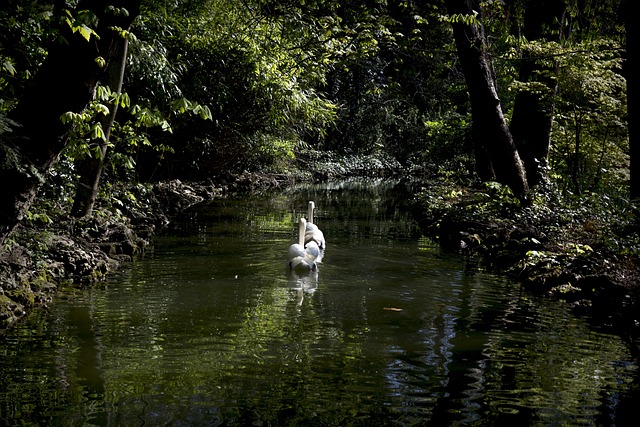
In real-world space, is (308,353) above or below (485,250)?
below

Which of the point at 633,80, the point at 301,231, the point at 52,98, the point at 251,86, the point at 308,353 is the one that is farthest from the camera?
the point at 251,86

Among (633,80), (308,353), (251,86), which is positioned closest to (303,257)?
(308,353)

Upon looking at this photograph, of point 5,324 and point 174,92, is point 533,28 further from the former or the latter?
point 5,324

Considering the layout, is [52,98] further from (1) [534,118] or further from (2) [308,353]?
(1) [534,118]

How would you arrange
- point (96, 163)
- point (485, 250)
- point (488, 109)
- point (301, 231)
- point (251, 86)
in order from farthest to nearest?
point (251, 86) < point (488, 109) < point (485, 250) < point (96, 163) < point (301, 231)

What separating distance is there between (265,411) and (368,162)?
134 feet

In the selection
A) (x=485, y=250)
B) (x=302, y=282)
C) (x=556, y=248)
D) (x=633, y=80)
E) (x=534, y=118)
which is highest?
(x=534, y=118)

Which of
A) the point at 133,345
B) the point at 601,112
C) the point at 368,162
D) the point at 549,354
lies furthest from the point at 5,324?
the point at 368,162

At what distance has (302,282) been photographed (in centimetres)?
1011

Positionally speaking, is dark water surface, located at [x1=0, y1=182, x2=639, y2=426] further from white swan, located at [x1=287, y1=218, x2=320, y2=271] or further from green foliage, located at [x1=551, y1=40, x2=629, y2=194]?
green foliage, located at [x1=551, y1=40, x2=629, y2=194]

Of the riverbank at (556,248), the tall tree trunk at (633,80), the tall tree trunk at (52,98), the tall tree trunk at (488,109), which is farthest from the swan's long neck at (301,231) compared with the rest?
the tall tree trunk at (52,98)

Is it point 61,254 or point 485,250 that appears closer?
point 61,254

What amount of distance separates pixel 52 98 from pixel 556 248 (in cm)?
780

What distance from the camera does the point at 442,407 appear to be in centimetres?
516
